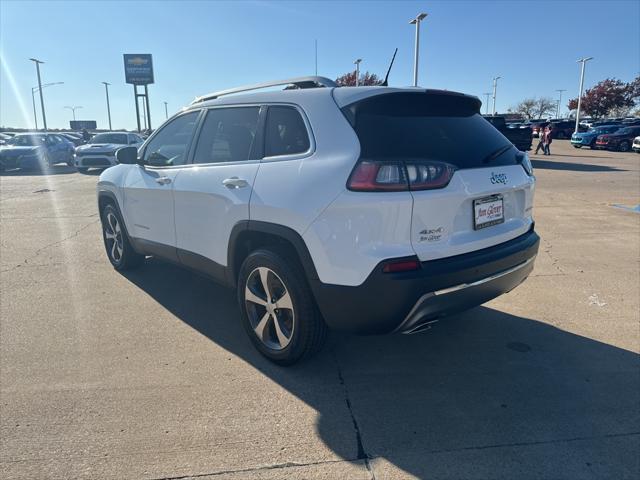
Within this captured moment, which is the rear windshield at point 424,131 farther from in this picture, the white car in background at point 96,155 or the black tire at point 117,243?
the white car in background at point 96,155

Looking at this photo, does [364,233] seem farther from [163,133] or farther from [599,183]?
[599,183]

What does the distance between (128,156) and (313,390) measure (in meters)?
3.07

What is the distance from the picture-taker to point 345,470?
2277 millimetres

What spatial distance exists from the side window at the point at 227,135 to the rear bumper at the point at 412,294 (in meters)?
1.28

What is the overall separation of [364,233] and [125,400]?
183 centimetres

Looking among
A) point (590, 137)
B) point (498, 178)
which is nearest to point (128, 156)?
point (498, 178)

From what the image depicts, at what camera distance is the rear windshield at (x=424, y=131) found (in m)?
2.62

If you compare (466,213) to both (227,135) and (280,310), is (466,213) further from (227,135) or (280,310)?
(227,135)

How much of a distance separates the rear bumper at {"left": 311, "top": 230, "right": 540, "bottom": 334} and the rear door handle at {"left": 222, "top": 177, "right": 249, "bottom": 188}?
918 millimetres

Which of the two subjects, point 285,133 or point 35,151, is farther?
point 35,151

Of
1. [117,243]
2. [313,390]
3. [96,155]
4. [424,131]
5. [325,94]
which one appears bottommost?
[313,390]

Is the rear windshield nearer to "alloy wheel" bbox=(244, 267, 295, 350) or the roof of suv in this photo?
the roof of suv

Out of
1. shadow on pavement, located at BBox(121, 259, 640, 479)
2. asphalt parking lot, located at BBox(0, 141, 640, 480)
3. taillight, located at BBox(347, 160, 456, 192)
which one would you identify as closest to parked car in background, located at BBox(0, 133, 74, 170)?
asphalt parking lot, located at BBox(0, 141, 640, 480)

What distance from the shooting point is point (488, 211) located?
2.86 meters
